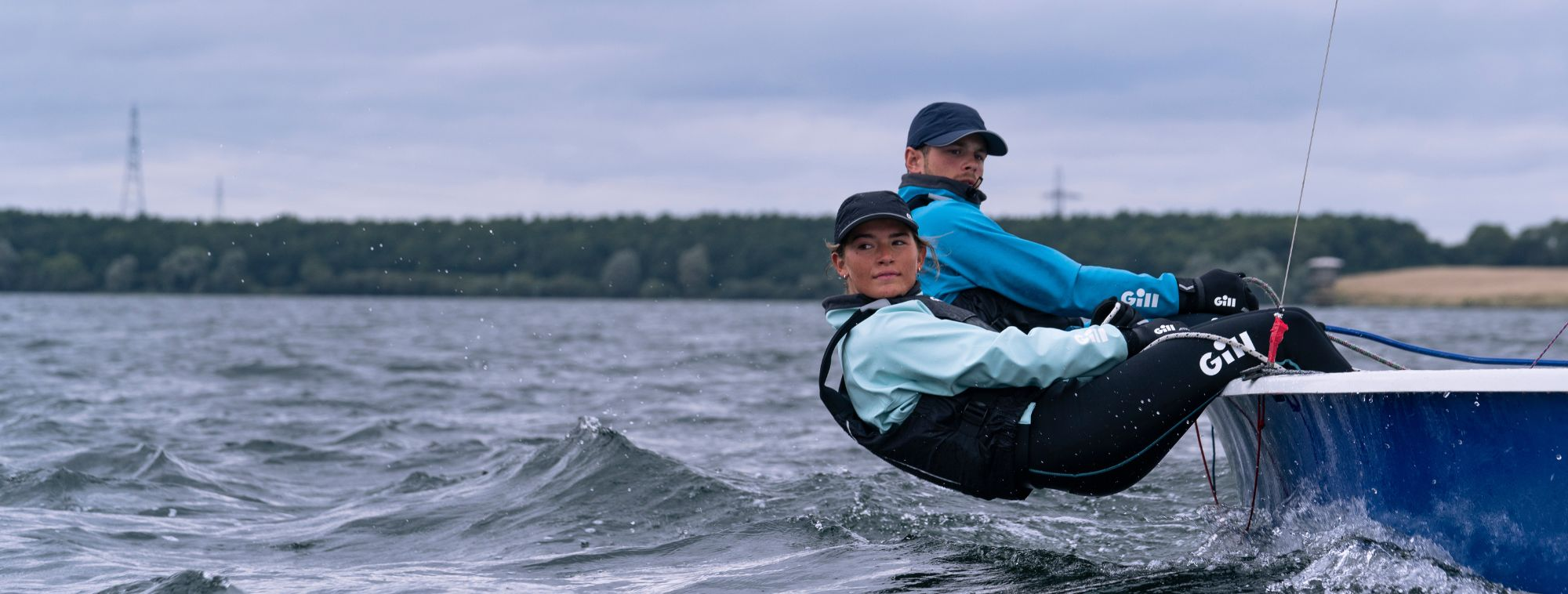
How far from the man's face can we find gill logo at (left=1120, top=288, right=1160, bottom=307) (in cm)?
56

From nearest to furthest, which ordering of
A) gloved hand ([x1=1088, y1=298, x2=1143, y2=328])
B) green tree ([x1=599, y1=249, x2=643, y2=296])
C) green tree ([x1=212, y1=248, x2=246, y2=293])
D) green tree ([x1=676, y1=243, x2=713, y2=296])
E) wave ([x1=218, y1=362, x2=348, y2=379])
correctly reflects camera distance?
1. gloved hand ([x1=1088, y1=298, x2=1143, y2=328])
2. wave ([x1=218, y1=362, x2=348, y2=379])
3. green tree ([x1=212, y1=248, x2=246, y2=293])
4. green tree ([x1=676, y1=243, x2=713, y2=296])
5. green tree ([x1=599, y1=249, x2=643, y2=296])

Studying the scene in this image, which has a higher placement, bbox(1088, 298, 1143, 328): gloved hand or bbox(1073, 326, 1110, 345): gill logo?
bbox(1088, 298, 1143, 328): gloved hand

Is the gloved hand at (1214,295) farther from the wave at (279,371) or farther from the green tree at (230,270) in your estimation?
the green tree at (230,270)

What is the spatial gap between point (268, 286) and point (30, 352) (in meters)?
42.6

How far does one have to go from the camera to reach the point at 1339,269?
193 feet

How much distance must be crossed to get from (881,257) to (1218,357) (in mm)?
888

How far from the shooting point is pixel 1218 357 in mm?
3660

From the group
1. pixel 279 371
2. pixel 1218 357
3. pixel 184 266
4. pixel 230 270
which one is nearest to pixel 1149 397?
pixel 1218 357

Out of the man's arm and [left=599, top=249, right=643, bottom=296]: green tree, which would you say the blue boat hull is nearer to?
the man's arm

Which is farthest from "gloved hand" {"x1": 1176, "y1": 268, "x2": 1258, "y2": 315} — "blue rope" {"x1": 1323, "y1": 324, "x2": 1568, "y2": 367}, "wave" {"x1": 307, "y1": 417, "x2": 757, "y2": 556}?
"wave" {"x1": 307, "y1": 417, "x2": 757, "y2": 556}

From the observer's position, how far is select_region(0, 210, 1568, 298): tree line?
4969 cm

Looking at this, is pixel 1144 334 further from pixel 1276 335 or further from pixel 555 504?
pixel 555 504

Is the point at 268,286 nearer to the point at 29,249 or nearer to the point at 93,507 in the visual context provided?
the point at 29,249

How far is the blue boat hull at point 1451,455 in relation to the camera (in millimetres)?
3055
